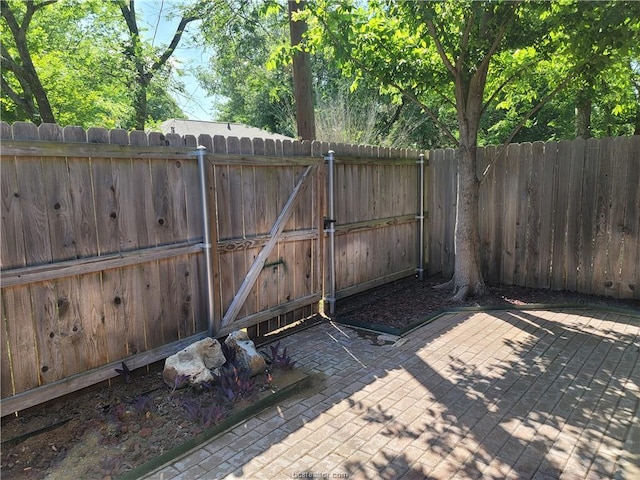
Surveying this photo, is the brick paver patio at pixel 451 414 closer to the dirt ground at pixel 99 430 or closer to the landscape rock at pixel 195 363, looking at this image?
the dirt ground at pixel 99 430

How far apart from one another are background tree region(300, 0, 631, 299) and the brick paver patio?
187 cm

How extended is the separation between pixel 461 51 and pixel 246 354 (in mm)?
4135

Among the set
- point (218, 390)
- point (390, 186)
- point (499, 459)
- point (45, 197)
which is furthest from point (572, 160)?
point (45, 197)

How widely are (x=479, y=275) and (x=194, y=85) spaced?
13410 millimetres

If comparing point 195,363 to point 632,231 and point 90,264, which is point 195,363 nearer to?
point 90,264

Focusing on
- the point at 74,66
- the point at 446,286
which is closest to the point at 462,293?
the point at 446,286

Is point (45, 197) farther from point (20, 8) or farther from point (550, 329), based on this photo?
point (20, 8)

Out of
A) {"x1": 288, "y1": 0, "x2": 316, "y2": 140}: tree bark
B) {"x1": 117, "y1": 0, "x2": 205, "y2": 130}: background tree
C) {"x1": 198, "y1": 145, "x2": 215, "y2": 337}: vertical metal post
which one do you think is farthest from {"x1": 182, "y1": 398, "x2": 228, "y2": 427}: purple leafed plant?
{"x1": 117, "y1": 0, "x2": 205, "y2": 130}: background tree

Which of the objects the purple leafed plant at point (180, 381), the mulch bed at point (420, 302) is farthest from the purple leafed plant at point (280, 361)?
the mulch bed at point (420, 302)

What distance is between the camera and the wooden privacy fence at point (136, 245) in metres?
2.71

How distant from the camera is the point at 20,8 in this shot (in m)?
9.92

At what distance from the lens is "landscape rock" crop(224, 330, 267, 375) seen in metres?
3.45

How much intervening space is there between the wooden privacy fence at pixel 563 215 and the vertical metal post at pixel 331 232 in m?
2.59

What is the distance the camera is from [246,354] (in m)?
3.49
